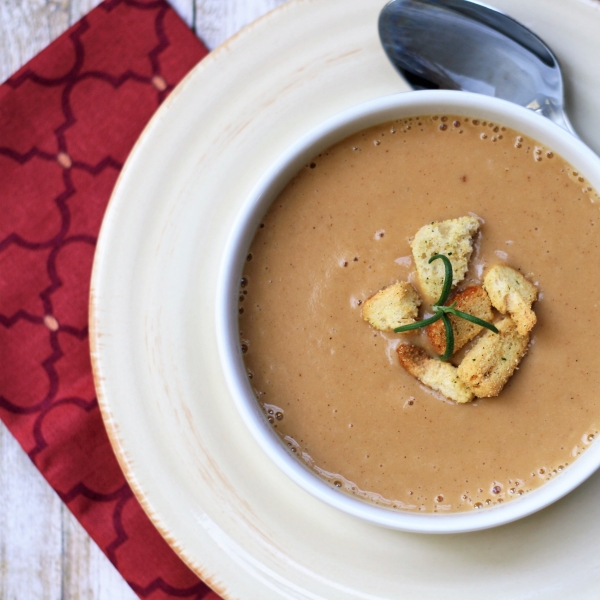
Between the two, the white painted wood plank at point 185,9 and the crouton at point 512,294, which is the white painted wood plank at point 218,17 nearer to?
the white painted wood plank at point 185,9

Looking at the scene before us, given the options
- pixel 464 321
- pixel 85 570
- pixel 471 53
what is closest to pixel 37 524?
pixel 85 570

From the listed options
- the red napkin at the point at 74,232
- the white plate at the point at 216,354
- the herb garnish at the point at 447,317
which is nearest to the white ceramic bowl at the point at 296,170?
the white plate at the point at 216,354

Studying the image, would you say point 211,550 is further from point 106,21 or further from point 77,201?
point 106,21

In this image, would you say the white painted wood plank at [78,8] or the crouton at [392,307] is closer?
the crouton at [392,307]

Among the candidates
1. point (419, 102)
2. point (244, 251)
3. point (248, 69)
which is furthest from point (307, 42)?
point (244, 251)

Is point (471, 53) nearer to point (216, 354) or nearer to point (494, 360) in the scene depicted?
point (494, 360)
